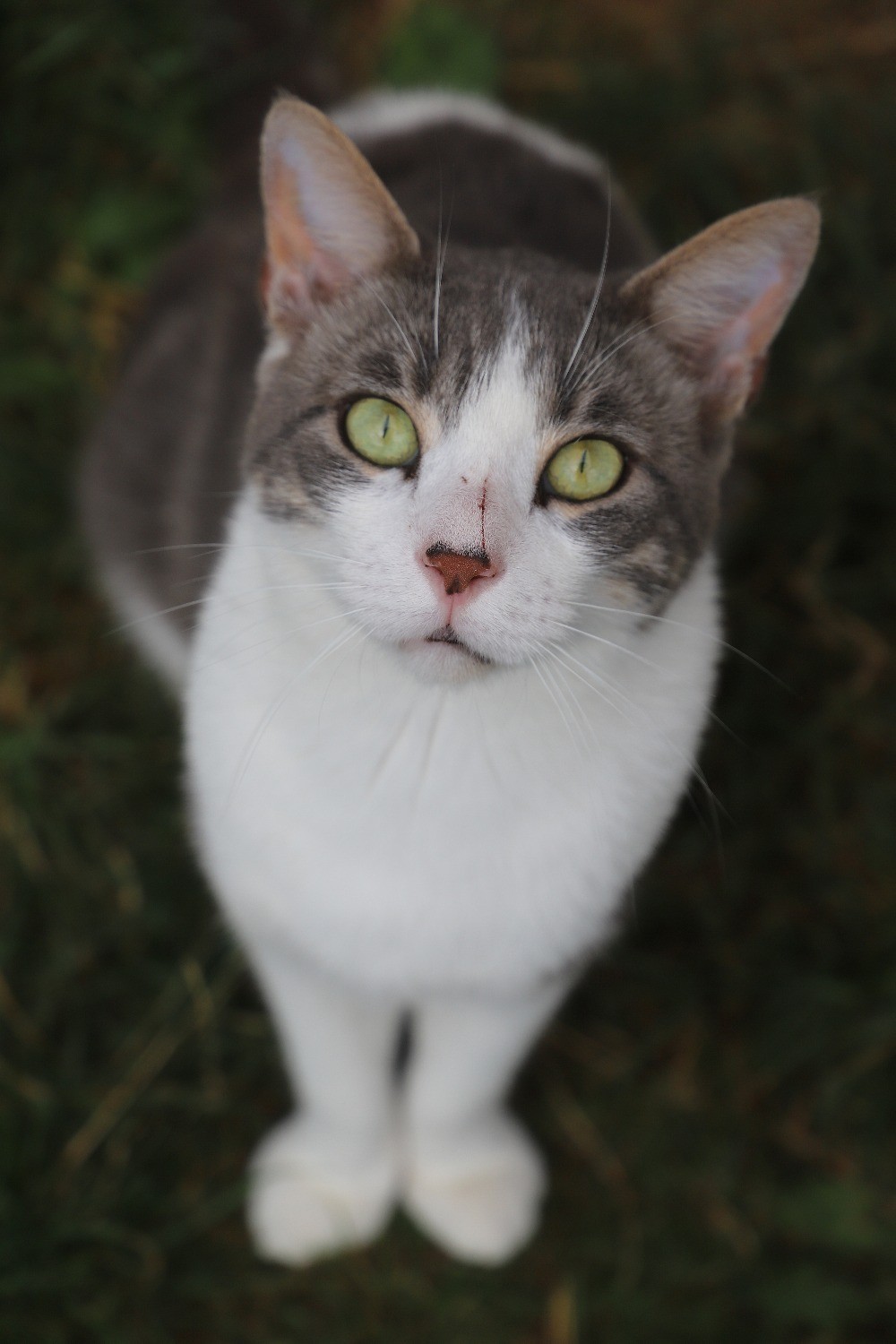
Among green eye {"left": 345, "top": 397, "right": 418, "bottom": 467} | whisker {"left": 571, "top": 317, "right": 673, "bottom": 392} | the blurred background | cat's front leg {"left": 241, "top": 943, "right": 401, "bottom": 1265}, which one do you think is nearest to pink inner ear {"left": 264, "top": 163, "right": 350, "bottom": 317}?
green eye {"left": 345, "top": 397, "right": 418, "bottom": 467}

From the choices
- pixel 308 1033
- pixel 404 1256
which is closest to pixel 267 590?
pixel 308 1033

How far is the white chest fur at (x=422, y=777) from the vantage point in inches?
52.7

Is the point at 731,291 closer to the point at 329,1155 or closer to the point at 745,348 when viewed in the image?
the point at 745,348

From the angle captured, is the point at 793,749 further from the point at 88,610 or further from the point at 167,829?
the point at 88,610

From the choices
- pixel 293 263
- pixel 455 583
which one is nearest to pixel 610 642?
pixel 455 583

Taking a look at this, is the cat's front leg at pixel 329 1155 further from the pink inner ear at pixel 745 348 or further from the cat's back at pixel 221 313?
the pink inner ear at pixel 745 348

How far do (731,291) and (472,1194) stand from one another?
1568 mm

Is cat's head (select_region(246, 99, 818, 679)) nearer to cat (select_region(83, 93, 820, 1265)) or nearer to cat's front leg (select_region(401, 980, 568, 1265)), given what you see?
cat (select_region(83, 93, 820, 1265))

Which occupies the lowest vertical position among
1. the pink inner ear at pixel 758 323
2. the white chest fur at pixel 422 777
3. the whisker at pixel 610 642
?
the white chest fur at pixel 422 777

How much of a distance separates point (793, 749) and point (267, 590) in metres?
1.37

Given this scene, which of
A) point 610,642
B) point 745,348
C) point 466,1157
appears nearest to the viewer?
point 610,642

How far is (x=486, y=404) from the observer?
1.17m

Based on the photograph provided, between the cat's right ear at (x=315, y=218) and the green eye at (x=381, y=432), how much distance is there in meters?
0.20

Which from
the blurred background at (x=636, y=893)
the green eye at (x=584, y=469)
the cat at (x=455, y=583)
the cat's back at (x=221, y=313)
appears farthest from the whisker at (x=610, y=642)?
the blurred background at (x=636, y=893)
